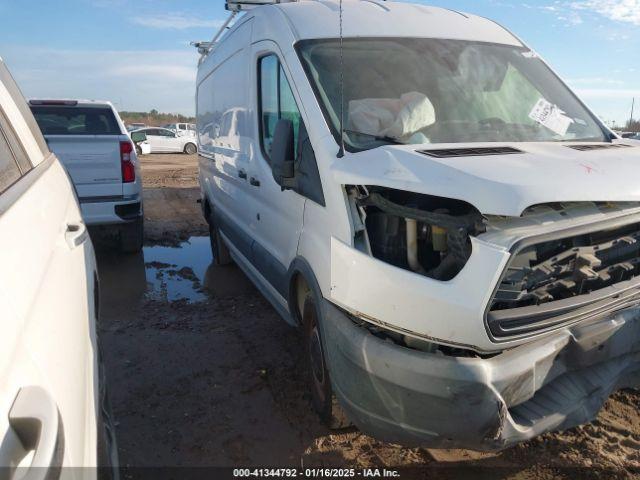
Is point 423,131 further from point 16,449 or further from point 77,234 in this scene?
point 16,449

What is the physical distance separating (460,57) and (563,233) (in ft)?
5.75

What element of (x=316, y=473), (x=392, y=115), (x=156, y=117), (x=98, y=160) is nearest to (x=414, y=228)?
(x=392, y=115)

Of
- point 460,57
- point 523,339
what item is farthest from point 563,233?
point 460,57

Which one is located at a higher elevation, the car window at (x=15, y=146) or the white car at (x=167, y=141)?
the car window at (x=15, y=146)

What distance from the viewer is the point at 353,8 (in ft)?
11.8

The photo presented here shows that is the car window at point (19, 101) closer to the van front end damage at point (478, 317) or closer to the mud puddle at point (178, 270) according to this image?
the van front end damage at point (478, 317)

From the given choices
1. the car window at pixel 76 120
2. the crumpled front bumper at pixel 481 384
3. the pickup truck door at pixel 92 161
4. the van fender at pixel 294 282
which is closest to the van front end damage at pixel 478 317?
the crumpled front bumper at pixel 481 384

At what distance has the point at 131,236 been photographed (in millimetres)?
7129

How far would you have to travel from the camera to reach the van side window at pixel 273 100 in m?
3.27

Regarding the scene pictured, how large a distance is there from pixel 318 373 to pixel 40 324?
1.94 metres

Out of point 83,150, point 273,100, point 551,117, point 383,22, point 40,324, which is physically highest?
point 383,22

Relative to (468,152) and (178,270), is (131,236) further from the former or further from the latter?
(468,152)

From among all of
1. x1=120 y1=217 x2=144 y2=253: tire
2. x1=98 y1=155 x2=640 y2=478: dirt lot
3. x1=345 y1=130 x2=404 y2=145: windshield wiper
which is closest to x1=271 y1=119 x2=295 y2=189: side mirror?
x1=345 y1=130 x2=404 y2=145: windshield wiper

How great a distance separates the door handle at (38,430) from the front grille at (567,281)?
1.59m
